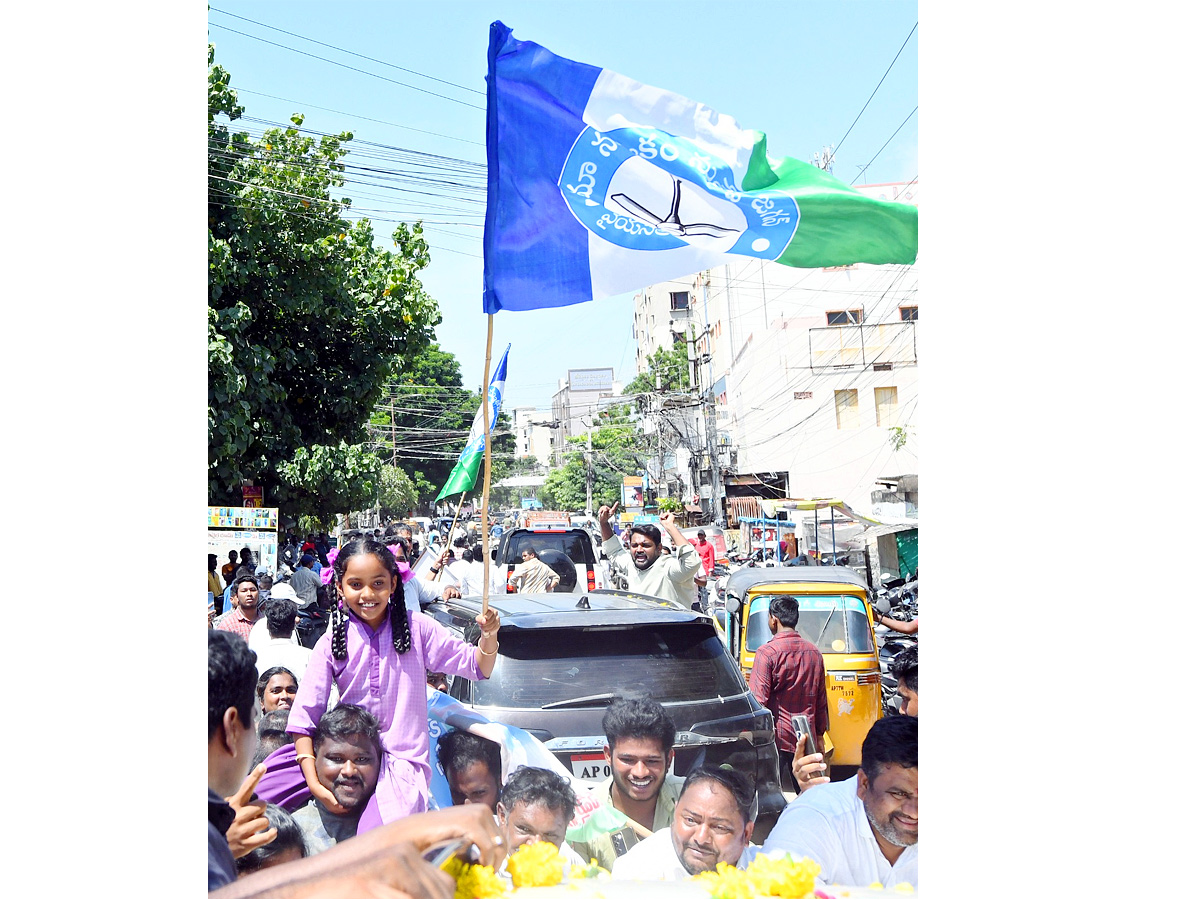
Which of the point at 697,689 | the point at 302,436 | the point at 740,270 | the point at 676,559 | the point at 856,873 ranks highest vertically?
the point at 740,270

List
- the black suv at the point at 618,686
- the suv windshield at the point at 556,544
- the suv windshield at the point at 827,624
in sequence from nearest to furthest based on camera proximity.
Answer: the black suv at the point at 618,686
the suv windshield at the point at 827,624
the suv windshield at the point at 556,544

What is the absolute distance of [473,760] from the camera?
4105mm

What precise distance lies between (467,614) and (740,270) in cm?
3643

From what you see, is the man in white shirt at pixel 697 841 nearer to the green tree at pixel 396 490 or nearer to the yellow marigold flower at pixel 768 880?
the yellow marigold flower at pixel 768 880

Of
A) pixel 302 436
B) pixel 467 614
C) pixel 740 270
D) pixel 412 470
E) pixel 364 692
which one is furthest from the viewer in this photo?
pixel 412 470

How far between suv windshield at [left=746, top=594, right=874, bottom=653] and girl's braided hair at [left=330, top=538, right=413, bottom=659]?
14.5ft

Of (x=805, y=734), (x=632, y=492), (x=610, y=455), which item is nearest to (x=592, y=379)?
(x=610, y=455)

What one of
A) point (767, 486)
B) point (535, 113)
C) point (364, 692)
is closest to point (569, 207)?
point (535, 113)

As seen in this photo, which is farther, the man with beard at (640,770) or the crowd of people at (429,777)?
the man with beard at (640,770)

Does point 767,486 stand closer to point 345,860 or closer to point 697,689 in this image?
point 697,689

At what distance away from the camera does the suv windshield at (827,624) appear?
25.3 feet

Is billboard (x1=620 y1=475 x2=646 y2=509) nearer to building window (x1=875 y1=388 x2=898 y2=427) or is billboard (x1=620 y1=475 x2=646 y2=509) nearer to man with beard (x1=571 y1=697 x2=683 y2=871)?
building window (x1=875 y1=388 x2=898 y2=427)

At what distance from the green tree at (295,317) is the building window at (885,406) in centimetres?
1874

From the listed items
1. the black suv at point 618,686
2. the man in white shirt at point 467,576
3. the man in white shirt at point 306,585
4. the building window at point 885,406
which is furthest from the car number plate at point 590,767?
the building window at point 885,406
